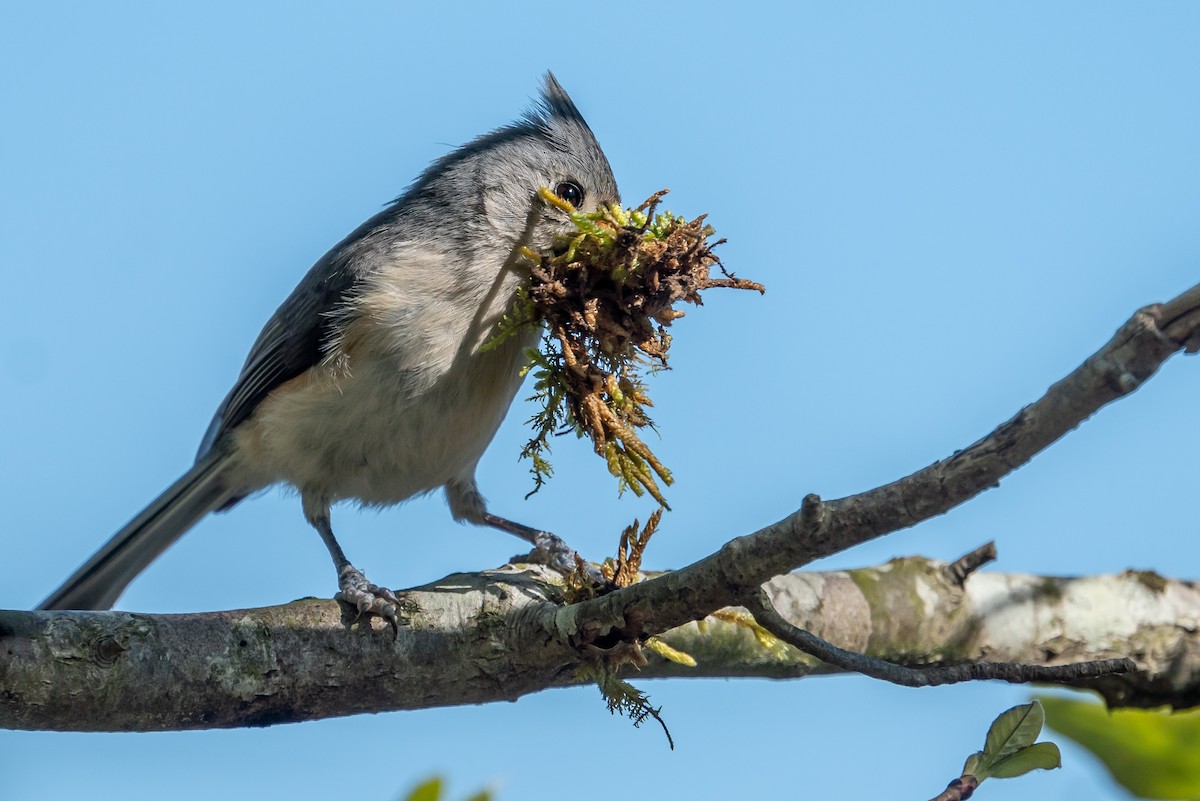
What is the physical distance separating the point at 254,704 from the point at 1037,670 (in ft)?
6.04

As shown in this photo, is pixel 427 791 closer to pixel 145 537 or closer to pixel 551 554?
pixel 551 554

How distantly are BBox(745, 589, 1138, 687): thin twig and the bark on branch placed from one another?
0.28 ft

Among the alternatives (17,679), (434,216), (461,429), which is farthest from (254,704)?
(434,216)

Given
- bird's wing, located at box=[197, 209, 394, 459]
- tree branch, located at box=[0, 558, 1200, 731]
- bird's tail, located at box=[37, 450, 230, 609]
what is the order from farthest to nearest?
bird's tail, located at box=[37, 450, 230, 609] → bird's wing, located at box=[197, 209, 394, 459] → tree branch, located at box=[0, 558, 1200, 731]

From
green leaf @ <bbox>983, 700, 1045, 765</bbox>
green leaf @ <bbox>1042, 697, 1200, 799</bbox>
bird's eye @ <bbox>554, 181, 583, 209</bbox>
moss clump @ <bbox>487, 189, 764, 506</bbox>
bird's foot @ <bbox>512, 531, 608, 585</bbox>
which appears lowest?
green leaf @ <bbox>1042, 697, 1200, 799</bbox>

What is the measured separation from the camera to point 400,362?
150 inches

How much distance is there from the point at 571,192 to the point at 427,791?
9.43ft

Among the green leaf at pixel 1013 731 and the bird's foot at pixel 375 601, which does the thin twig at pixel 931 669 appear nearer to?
the green leaf at pixel 1013 731

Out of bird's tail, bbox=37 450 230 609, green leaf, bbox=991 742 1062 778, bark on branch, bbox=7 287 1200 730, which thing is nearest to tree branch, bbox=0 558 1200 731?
bark on branch, bbox=7 287 1200 730

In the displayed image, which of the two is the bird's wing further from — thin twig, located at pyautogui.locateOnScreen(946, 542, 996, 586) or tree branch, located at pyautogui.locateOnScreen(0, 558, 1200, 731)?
thin twig, located at pyautogui.locateOnScreen(946, 542, 996, 586)

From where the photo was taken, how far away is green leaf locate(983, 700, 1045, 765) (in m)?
1.84

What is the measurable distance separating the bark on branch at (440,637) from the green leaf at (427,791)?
0.88 meters

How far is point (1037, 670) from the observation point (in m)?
2.11

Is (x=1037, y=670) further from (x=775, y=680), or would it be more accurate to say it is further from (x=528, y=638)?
(x=775, y=680)
